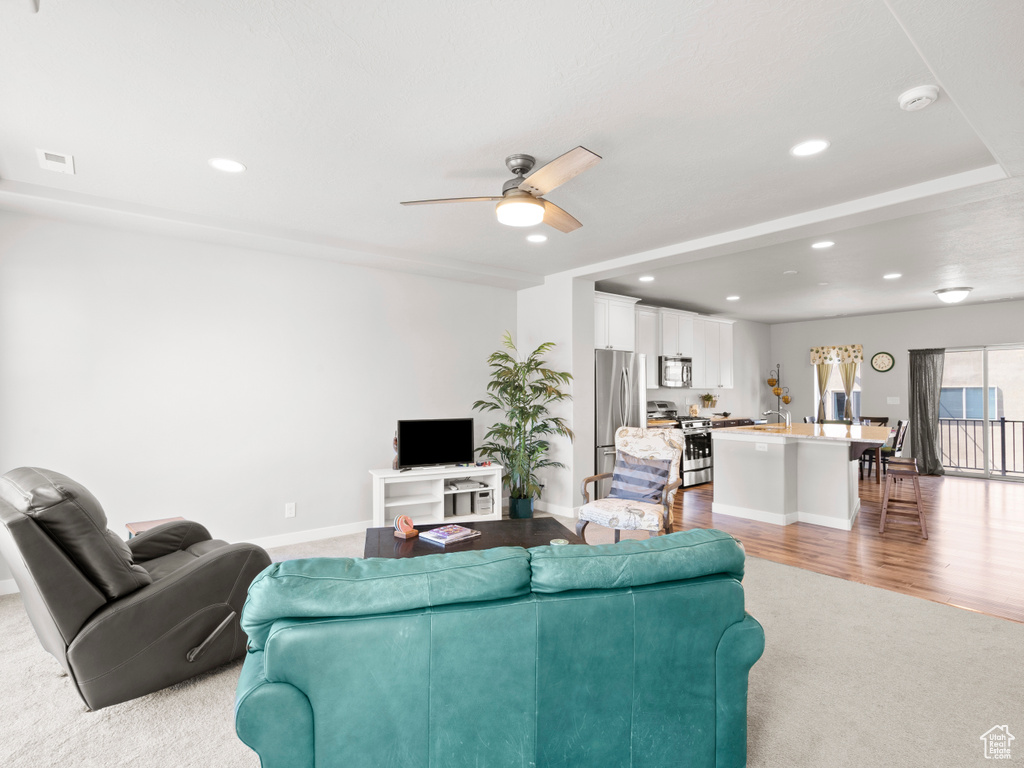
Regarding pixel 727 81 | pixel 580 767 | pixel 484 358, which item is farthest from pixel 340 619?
pixel 484 358

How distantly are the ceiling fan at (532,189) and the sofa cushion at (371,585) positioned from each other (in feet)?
5.71

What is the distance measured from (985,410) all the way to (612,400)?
638 cm

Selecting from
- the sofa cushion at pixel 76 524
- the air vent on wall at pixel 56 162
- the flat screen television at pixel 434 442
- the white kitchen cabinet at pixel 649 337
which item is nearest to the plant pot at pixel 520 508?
the flat screen television at pixel 434 442

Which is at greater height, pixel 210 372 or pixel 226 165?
pixel 226 165

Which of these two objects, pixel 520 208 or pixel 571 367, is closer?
pixel 520 208

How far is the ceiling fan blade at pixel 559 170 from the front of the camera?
2256 millimetres

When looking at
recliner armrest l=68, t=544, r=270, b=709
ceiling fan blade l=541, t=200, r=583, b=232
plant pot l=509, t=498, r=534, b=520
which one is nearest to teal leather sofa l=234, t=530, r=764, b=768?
recliner armrest l=68, t=544, r=270, b=709

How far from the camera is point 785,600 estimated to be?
333 cm

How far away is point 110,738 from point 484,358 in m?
4.22

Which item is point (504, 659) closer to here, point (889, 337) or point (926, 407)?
point (926, 407)

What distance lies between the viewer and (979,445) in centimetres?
804

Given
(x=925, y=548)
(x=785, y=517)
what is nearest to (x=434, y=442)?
(x=785, y=517)

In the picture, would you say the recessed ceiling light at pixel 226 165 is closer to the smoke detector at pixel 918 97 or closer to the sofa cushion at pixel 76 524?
the sofa cushion at pixel 76 524

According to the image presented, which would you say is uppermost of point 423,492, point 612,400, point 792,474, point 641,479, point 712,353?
point 712,353
